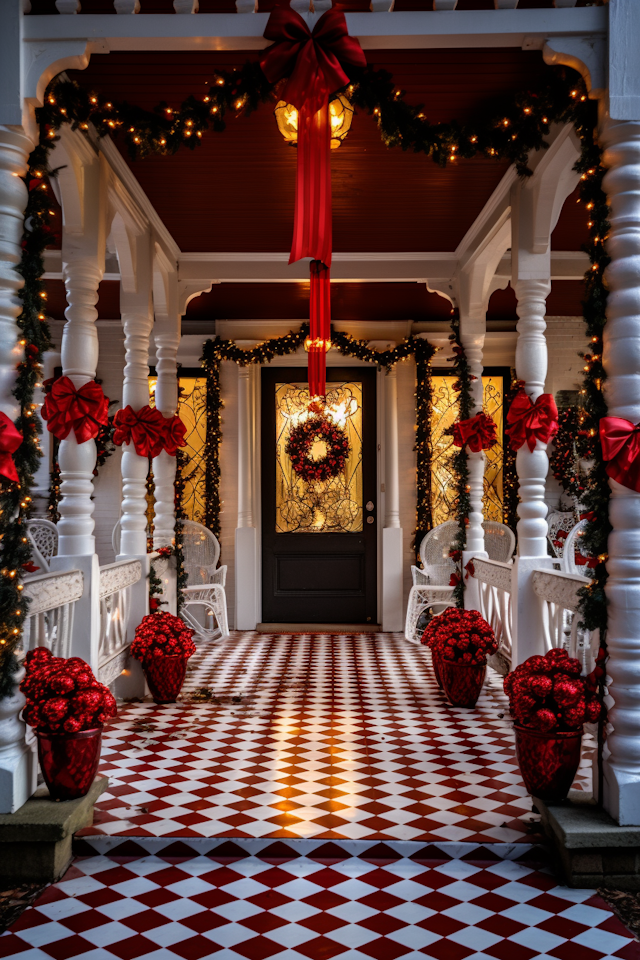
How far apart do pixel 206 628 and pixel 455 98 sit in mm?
6285

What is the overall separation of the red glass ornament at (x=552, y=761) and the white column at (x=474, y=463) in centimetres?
339

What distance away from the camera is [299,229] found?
333 cm

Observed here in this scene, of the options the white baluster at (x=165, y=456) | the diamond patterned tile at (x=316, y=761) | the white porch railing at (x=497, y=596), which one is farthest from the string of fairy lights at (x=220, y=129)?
the white baluster at (x=165, y=456)

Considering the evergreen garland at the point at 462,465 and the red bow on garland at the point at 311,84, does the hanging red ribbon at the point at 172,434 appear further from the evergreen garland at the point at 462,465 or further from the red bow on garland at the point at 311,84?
the red bow on garland at the point at 311,84

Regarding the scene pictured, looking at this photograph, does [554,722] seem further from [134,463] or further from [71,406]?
[134,463]

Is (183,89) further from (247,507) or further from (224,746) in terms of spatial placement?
(247,507)

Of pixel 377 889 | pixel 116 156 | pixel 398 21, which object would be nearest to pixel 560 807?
pixel 377 889

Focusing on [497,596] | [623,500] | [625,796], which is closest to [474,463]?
[497,596]

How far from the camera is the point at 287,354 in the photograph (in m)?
Answer: 9.05

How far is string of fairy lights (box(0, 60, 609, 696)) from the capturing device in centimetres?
325

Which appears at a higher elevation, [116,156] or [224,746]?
[116,156]

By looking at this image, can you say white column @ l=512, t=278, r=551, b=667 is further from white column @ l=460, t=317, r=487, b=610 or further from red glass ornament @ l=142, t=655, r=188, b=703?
red glass ornament @ l=142, t=655, r=188, b=703

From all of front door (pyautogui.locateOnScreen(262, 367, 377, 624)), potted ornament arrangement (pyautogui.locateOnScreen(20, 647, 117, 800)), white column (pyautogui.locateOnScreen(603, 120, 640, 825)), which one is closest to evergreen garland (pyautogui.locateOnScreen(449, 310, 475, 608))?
front door (pyautogui.locateOnScreen(262, 367, 377, 624))

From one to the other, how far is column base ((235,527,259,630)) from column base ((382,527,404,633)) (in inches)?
57.5
